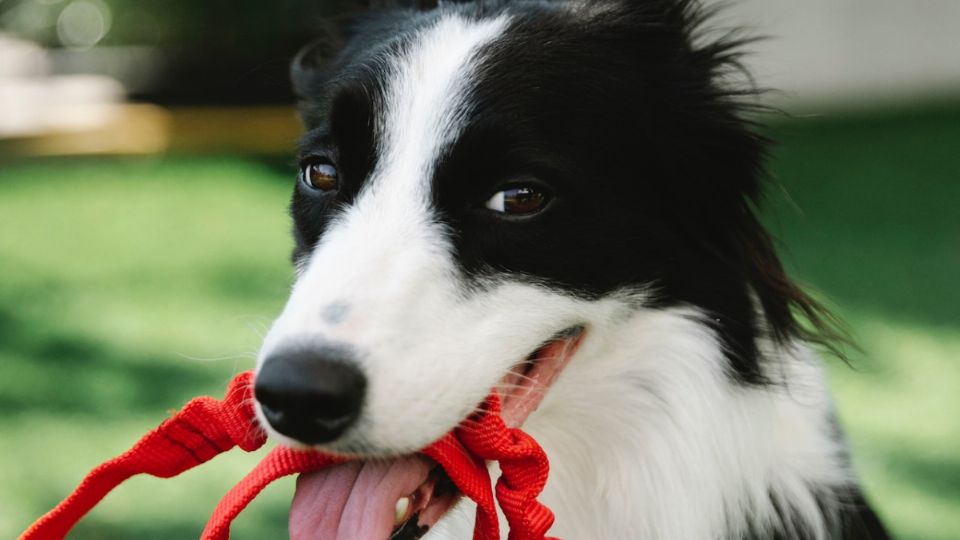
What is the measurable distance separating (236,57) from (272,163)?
305 centimetres

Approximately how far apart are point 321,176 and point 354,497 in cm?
75

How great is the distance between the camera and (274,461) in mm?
1937

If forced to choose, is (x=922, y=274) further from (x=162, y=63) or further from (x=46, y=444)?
(x=162, y=63)

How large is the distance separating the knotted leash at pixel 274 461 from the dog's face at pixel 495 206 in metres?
0.07

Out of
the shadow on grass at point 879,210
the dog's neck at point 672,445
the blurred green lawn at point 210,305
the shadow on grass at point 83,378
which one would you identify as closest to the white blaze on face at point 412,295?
the dog's neck at point 672,445

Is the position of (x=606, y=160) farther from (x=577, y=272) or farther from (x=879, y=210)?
(x=879, y=210)

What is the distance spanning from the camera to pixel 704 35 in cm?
265

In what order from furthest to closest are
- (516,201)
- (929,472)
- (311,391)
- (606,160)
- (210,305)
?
(210,305) → (929,472) → (606,160) → (516,201) → (311,391)

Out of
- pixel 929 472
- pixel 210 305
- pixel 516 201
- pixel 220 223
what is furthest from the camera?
pixel 220 223

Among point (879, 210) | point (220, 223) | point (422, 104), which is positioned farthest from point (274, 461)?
point (879, 210)

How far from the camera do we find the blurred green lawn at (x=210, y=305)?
13.2 ft

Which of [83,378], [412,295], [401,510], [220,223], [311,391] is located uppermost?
[412,295]

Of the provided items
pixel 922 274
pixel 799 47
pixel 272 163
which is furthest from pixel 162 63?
pixel 922 274

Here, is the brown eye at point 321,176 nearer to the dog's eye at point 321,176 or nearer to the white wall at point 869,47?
the dog's eye at point 321,176
